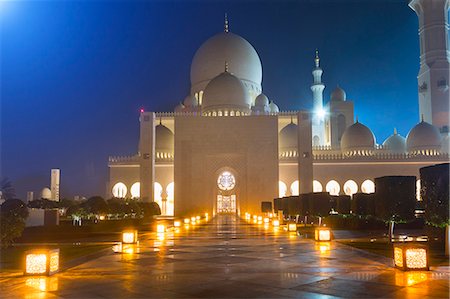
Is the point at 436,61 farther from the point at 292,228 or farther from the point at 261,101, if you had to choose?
the point at 292,228

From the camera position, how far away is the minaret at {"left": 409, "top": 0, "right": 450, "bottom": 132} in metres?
32.1

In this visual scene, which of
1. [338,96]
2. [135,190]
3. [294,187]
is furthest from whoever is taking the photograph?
[338,96]

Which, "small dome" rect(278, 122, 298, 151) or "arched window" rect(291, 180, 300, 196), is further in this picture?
"small dome" rect(278, 122, 298, 151)

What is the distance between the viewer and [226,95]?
30406 millimetres

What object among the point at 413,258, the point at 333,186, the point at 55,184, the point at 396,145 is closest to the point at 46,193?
the point at 55,184

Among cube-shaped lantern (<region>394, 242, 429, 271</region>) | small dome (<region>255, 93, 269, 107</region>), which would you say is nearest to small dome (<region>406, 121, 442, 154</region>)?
small dome (<region>255, 93, 269, 107</region>)

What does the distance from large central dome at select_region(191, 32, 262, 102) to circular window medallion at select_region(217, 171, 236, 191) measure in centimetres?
718

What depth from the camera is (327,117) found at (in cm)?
3628

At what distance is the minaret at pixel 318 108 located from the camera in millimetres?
35969

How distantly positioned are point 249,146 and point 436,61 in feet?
48.7

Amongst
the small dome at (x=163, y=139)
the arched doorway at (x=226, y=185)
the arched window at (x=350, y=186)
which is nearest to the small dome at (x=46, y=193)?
the small dome at (x=163, y=139)

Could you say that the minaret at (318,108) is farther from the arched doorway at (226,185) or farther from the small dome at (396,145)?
the arched doorway at (226,185)

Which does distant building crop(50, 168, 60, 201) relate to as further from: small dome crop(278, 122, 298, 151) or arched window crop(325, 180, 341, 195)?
arched window crop(325, 180, 341, 195)

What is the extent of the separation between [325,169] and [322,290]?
90.1 feet
